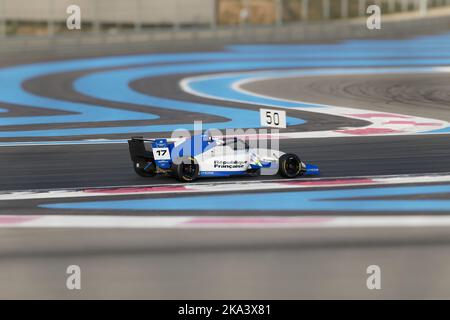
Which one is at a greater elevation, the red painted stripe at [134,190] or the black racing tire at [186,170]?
the black racing tire at [186,170]

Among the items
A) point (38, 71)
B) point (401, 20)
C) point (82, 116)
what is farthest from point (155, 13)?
point (82, 116)

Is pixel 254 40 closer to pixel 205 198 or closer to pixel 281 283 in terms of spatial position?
pixel 205 198

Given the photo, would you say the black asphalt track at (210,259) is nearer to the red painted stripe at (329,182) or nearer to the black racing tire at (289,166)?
the red painted stripe at (329,182)

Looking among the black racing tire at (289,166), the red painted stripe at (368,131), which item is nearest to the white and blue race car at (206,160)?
the black racing tire at (289,166)

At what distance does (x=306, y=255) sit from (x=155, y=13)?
119 ft

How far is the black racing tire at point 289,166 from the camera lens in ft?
50.5

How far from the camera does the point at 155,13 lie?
4619cm

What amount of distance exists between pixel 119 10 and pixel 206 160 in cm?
3009

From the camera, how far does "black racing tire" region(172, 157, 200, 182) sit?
15.0 m

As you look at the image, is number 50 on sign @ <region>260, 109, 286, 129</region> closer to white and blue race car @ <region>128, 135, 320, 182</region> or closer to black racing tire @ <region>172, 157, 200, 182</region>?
white and blue race car @ <region>128, 135, 320, 182</region>

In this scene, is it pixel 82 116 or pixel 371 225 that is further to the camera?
pixel 82 116

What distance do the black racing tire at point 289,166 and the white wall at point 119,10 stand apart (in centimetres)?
2736

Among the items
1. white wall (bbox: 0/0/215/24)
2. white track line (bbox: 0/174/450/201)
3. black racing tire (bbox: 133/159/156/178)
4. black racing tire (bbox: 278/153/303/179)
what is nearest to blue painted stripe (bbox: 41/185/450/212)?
white track line (bbox: 0/174/450/201)

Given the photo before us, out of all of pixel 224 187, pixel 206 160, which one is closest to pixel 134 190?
pixel 206 160
